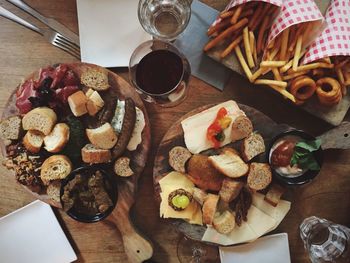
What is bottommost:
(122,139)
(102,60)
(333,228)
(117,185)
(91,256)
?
(91,256)

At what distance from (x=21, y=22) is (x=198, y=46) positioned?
2.20 feet

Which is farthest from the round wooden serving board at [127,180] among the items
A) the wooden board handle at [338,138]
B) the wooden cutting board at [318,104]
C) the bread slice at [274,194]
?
the wooden board handle at [338,138]

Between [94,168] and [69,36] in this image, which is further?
[69,36]

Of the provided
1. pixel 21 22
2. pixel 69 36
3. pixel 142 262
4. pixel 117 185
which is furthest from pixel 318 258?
pixel 21 22

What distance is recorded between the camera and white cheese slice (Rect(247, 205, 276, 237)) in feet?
5.57

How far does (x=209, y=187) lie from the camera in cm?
170

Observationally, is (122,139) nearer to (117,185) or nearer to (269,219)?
(117,185)

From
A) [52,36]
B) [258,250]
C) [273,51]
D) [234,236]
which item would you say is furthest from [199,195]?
[52,36]

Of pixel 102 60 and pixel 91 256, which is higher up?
pixel 102 60

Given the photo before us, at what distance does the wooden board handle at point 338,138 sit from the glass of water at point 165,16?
25.6 inches

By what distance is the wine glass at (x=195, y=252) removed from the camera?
5.91ft

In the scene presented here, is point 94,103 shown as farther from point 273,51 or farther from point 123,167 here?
point 273,51

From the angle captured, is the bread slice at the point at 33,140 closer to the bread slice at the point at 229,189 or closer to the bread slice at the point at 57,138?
the bread slice at the point at 57,138

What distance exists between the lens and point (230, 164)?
1.65m
